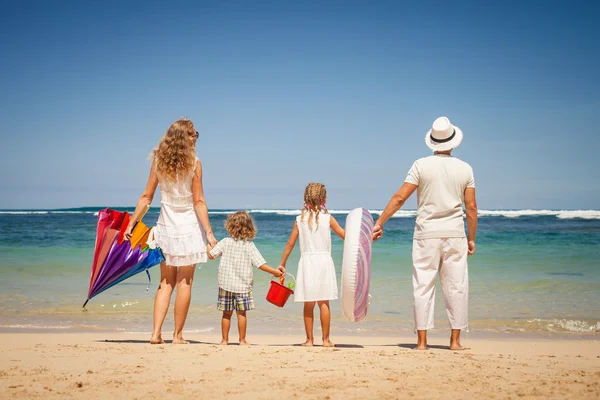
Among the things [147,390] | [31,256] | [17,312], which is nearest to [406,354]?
[147,390]

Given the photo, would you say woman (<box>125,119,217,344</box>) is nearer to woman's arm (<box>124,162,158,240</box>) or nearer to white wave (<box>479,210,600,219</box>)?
woman's arm (<box>124,162,158,240</box>)

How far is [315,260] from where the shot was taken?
509cm

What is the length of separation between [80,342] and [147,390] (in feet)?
7.18

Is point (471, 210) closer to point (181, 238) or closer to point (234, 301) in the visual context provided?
point (234, 301)

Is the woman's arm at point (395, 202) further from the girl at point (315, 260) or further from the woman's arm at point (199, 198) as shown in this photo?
the woman's arm at point (199, 198)

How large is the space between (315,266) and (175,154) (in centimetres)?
153

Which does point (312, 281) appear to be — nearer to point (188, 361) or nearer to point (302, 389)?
point (188, 361)

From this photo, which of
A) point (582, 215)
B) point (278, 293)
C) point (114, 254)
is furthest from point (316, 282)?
point (582, 215)

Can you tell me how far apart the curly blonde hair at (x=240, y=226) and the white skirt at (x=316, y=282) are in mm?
572

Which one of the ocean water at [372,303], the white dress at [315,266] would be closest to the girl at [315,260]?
the white dress at [315,266]

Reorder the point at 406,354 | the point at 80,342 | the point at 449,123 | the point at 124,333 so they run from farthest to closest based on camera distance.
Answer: the point at 124,333, the point at 80,342, the point at 449,123, the point at 406,354

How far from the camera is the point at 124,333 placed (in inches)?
236

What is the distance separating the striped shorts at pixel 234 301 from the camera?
5.06 metres

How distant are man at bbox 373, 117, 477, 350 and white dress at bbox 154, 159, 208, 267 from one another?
157 cm
